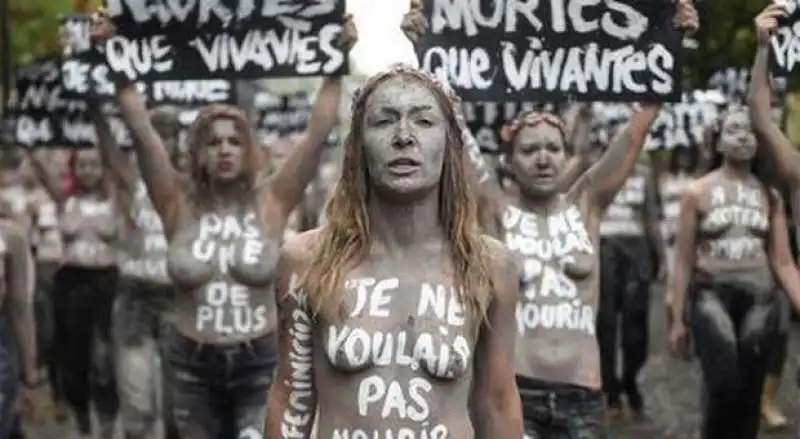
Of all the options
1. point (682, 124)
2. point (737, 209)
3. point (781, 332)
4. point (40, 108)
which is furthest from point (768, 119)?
point (40, 108)

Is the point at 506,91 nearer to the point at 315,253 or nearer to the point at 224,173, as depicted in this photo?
the point at 224,173

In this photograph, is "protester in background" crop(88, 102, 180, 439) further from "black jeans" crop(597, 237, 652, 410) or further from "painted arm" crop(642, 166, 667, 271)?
"painted arm" crop(642, 166, 667, 271)

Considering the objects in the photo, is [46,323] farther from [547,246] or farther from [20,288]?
[547,246]

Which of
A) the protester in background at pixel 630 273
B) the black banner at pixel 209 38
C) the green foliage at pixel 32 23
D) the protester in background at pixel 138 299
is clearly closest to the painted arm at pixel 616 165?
the black banner at pixel 209 38

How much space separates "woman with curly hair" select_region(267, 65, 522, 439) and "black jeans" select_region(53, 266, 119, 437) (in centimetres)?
864

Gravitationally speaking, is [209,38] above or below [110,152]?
above

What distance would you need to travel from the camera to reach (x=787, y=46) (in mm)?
10430

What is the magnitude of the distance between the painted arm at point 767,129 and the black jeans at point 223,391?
87.9 inches

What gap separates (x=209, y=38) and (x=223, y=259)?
136cm

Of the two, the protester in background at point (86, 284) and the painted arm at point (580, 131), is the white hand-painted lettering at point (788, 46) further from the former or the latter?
the protester in background at point (86, 284)

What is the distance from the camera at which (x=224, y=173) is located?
9617 mm

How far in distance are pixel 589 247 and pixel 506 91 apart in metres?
1.20

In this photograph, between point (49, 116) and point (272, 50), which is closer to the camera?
point (272, 50)

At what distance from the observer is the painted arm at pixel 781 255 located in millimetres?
10680
